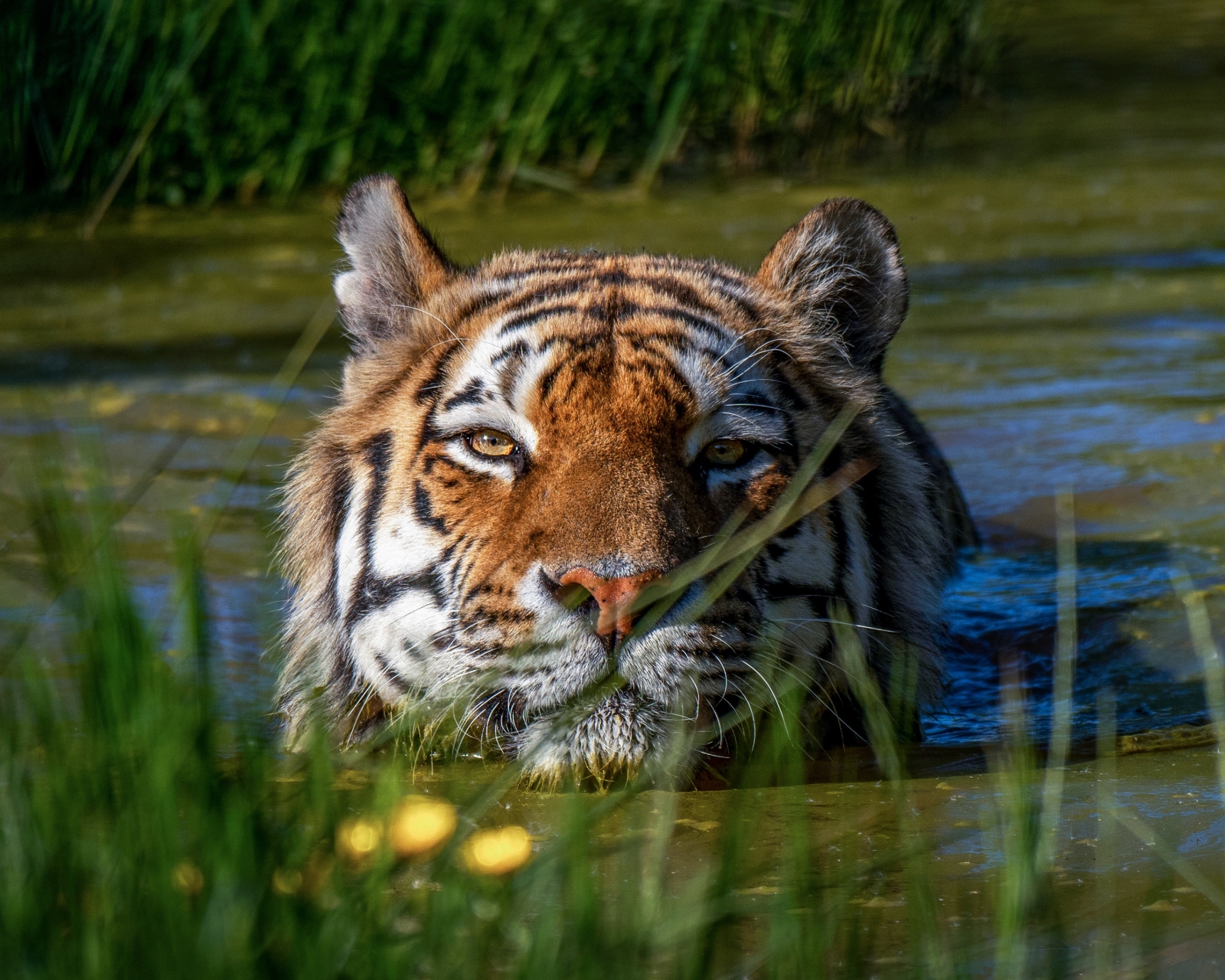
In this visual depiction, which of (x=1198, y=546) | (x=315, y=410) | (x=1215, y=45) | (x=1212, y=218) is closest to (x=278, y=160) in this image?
(x=315, y=410)

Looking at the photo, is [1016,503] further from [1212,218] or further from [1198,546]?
[1212,218]

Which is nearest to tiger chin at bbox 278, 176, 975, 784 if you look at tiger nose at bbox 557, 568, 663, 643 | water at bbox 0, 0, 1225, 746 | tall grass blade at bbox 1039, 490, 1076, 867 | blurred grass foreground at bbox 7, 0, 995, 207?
tiger nose at bbox 557, 568, 663, 643

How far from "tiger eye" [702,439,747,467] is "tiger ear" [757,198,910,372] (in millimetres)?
530

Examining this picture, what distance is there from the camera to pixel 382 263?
11.1 feet

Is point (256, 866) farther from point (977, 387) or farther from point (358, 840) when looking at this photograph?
point (977, 387)

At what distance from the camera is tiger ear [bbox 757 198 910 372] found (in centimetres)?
335

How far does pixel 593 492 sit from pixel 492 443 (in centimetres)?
35

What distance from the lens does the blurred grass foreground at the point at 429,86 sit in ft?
24.6

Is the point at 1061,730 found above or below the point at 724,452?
below

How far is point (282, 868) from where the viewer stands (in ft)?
5.74

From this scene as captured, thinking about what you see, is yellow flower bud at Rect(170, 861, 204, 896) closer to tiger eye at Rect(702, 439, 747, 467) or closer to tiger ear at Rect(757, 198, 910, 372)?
tiger eye at Rect(702, 439, 747, 467)

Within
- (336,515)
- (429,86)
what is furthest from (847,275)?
(429,86)

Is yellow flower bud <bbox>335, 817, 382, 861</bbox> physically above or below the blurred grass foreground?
below

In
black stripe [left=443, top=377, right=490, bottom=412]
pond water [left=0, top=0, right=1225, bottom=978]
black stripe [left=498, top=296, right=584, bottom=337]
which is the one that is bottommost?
pond water [left=0, top=0, right=1225, bottom=978]
